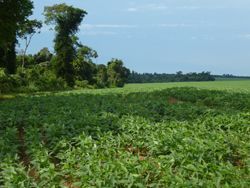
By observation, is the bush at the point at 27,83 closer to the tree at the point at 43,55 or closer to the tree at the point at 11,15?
the tree at the point at 11,15

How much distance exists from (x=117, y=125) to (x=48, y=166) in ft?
13.0

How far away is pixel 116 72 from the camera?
83875mm

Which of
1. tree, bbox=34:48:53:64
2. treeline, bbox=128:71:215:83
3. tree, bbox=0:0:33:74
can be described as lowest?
treeline, bbox=128:71:215:83

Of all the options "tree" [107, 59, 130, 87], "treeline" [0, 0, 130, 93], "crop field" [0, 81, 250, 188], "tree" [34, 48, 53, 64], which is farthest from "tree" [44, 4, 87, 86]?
"crop field" [0, 81, 250, 188]

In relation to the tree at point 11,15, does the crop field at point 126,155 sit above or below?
below

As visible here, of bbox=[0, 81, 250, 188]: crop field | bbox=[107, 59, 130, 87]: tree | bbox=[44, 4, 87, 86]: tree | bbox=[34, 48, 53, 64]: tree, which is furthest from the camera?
bbox=[107, 59, 130, 87]: tree

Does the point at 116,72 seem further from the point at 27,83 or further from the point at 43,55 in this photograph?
the point at 27,83

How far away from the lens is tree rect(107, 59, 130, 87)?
268 ft

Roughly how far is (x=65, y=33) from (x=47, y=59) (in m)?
15.9

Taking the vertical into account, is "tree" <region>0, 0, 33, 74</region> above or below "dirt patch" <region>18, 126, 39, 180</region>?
above

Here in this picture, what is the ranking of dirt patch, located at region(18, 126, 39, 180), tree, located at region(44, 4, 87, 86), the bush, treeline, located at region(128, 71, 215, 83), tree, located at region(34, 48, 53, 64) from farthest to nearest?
treeline, located at region(128, 71, 215, 83)
tree, located at region(34, 48, 53, 64)
tree, located at region(44, 4, 87, 86)
the bush
dirt patch, located at region(18, 126, 39, 180)

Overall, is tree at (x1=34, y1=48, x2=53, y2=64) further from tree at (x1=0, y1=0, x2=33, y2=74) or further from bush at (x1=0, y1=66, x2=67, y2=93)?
tree at (x1=0, y1=0, x2=33, y2=74)

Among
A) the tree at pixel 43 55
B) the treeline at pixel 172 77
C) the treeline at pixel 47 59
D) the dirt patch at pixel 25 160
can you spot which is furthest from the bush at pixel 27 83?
the treeline at pixel 172 77

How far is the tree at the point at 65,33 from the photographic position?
193ft
